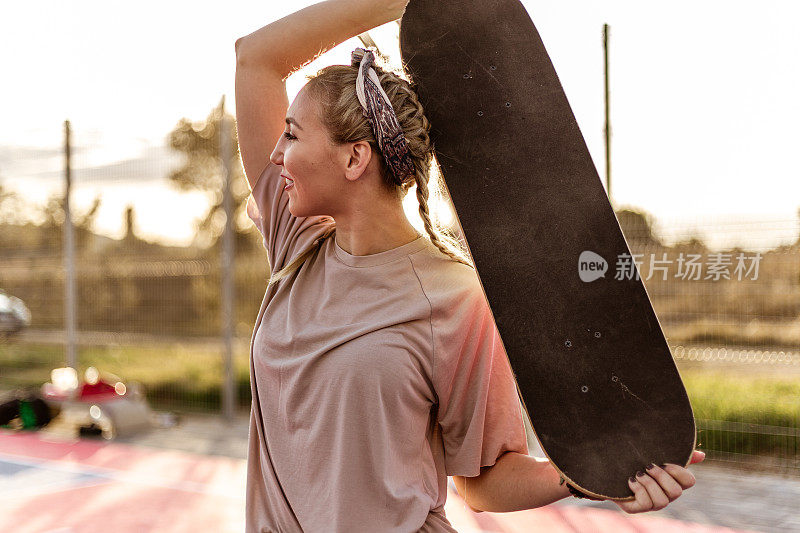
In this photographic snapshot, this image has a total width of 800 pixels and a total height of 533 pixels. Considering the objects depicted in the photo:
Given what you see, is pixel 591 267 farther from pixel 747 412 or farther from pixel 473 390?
pixel 747 412

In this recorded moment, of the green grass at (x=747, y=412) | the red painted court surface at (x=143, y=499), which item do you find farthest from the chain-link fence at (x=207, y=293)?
the red painted court surface at (x=143, y=499)

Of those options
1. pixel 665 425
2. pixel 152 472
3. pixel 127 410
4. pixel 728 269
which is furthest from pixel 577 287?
pixel 127 410

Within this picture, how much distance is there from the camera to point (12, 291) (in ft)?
30.3

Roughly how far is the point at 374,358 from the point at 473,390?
0.60 feet

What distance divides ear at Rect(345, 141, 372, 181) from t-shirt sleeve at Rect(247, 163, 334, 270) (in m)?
0.20

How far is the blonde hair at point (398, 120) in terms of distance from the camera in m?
1.46

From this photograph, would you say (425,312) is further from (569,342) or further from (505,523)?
(505,523)

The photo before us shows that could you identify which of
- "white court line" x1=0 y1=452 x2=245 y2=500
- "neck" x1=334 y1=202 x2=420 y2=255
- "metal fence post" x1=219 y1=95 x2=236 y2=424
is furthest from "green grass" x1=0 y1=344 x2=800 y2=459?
"neck" x1=334 y1=202 x2=420 y2=255

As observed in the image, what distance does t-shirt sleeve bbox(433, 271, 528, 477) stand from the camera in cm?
141

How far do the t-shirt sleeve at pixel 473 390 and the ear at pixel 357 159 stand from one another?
275 millimetres

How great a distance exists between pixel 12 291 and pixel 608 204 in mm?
8931

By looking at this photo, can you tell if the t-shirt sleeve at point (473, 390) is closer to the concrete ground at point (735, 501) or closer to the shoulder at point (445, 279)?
the shoulder at point (445, 279)

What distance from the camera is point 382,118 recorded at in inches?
56.8

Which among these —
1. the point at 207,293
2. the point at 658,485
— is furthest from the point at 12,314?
the point at 658,485
